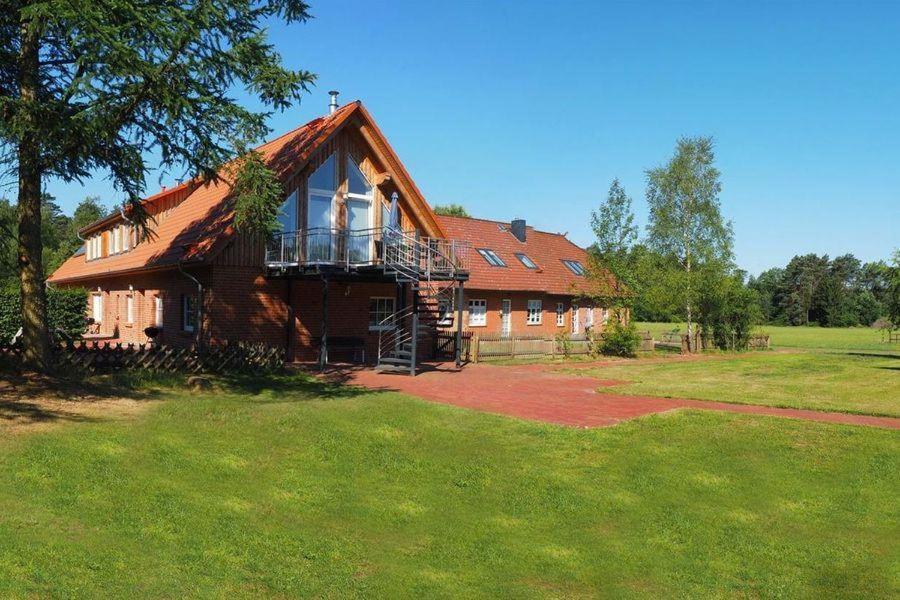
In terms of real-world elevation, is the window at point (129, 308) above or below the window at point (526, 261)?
below

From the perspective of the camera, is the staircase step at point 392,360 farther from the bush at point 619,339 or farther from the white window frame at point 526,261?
the white window frame at point 526,261

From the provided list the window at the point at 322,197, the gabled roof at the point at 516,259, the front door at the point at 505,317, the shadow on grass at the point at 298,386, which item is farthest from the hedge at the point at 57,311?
the front door at the point at 505,317

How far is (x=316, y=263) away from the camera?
20281 mm

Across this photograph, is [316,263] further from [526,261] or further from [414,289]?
[526,261]

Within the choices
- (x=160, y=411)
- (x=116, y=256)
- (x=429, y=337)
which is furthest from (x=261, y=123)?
(x=116, y=256)

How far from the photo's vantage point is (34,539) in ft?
19.8

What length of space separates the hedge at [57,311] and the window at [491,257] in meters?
18.3

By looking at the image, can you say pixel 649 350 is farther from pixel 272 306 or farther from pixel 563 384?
pixel 272 306

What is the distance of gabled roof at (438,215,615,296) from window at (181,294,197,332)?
39.8 feet

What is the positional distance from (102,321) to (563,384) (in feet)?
76.0

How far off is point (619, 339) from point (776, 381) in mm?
9484

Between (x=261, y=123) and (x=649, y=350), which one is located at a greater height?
(x=261, y=123)

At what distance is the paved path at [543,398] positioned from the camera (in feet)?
47.0

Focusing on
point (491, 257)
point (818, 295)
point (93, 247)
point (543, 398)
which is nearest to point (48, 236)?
point (93, 247)
